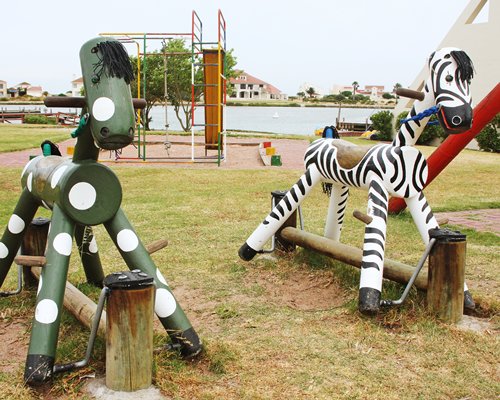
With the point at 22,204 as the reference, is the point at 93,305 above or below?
below

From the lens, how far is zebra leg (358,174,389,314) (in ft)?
13.3

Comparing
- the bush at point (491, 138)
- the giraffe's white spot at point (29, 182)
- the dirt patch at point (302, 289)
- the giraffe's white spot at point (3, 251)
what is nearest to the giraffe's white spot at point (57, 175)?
the giraffe's white spot at point (29, 182)

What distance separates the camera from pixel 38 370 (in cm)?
303

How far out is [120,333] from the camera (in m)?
2.95

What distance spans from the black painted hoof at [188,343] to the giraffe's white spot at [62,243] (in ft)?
2.59

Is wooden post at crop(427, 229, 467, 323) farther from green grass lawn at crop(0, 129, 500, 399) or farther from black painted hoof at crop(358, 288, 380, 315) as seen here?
black painted hoof at crop(358, 288, 380, 315)

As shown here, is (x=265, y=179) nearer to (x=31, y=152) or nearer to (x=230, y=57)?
(x=31, y=152)

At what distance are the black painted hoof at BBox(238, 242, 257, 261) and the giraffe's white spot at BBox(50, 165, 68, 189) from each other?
2.30 metres

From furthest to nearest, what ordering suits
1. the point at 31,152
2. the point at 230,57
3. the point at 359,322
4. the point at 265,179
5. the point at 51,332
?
the point at 230,57 < the point at 31,152 < the point at 265,179 < the point at 359,322 < the point at 51,332

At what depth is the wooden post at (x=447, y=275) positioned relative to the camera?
4.00 meters

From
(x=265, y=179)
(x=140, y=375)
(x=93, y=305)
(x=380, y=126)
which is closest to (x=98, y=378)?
(x=140, y=375)

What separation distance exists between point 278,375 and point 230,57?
28.2 metres

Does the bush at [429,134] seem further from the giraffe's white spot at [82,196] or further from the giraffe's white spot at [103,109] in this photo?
the giraffe's white spot at [103,109]

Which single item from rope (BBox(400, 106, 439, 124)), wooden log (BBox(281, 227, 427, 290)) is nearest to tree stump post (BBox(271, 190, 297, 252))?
wooden log (BBox(281, 227, 427, 290))
